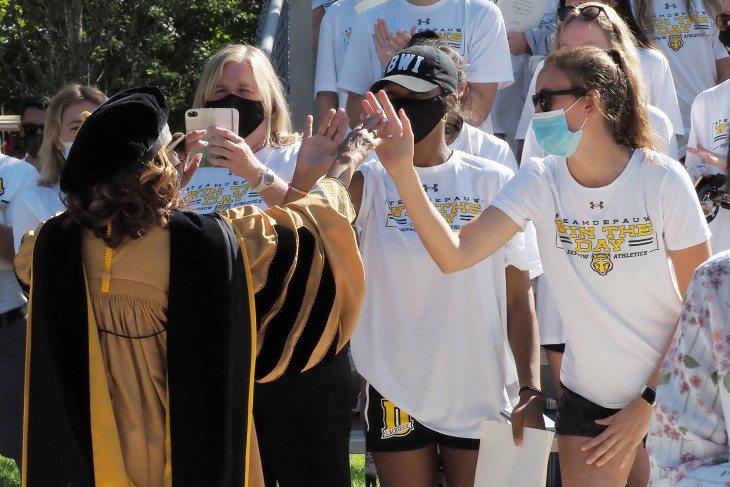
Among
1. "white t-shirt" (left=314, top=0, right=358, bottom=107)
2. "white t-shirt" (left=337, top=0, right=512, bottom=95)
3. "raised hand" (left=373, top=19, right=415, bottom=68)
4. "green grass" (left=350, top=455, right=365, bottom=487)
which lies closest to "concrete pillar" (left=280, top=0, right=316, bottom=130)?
"white t-shirt" (left=314, top=0, right=358, bottom=107)

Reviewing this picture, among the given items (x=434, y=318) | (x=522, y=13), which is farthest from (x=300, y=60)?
(x=434, y=318)

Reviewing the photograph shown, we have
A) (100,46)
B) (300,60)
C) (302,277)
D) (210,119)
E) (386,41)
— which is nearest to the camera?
(302,277)

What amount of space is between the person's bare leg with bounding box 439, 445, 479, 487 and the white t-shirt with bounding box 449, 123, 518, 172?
1406 millimetres

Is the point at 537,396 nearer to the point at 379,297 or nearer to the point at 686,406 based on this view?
the point at 379,297

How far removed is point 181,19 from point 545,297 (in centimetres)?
1487

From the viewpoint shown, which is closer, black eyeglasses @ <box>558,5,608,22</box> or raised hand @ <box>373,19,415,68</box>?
black eyeglasses @ <box>558,5,608,22</box>

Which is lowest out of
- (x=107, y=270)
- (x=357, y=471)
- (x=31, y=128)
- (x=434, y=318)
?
(x=357, y=471)

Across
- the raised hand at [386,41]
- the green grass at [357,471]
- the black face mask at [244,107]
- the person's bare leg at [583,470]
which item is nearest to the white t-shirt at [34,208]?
the black face mask at [244,107]

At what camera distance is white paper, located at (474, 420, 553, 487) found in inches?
138

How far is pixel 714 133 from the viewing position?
502 centimetres

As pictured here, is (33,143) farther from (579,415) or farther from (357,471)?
(579,415)

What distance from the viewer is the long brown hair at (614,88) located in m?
3.53

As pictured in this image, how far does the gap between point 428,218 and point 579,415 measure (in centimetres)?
90

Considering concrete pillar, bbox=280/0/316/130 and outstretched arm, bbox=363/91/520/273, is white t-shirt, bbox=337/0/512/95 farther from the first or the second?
outstretched arm, bbox=363/91/520/273
